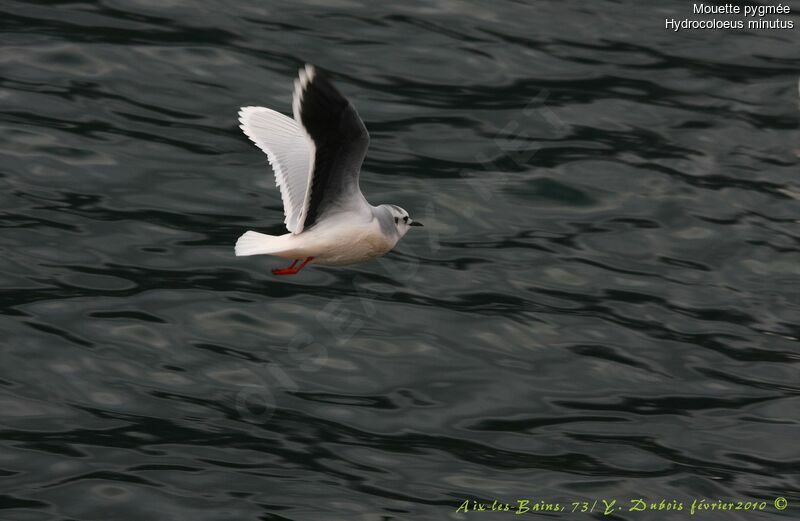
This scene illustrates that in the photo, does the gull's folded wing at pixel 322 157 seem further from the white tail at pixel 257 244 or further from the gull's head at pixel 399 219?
the gull's head at pixel 399 219

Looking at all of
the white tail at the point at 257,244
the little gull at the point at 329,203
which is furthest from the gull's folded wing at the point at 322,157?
the white tail at the point at 257,244

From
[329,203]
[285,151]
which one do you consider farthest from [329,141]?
[285,151]

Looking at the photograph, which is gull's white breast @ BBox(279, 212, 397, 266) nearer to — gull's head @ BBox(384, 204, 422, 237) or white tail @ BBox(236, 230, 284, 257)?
white tail @ BBox(236, 230, 284, 257)

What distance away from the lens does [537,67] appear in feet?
56.0

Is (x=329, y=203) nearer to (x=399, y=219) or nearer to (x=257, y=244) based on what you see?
(x=257, y=244)

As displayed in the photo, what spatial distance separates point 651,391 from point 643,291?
1625mm

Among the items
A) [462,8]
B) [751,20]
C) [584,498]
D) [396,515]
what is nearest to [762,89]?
[751,20]

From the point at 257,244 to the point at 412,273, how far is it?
14.8 ft

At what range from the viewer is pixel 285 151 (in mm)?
10805

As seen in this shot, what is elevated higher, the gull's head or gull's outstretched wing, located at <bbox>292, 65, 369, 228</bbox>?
gull's outstretched wing, located at <bbox>292, 65, 369, 228</bbox>

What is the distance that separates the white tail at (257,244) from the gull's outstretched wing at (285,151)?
2.53 ft

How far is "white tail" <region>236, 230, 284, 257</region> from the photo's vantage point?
9.12 meters

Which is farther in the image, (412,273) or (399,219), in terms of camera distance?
(412,273)

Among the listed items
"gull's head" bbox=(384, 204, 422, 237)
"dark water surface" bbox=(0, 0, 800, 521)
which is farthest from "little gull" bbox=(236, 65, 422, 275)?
"dark water surface" bbox=(0, 0, 800, 521)
